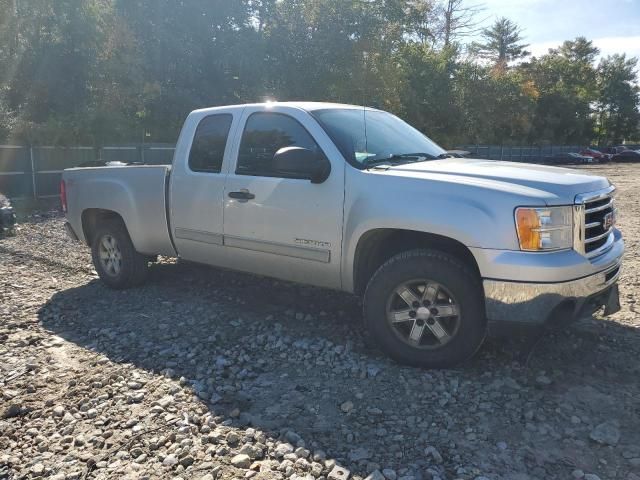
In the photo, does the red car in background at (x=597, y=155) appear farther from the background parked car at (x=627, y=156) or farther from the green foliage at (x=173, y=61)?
the green foliage at (x=173, y=61)

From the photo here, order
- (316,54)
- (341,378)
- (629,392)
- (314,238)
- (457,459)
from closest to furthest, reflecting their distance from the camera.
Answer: (457,459), (629,392), (341,378), (314,238), (316,54)

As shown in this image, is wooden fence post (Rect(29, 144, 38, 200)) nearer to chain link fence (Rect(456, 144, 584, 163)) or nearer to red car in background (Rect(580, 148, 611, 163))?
chain link fence (Rect(456, 144, 584, 163))

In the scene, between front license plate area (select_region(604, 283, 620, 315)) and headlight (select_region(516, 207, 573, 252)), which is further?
front license plate area (select_region(604, 283, 620, 315))

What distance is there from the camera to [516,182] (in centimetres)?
392

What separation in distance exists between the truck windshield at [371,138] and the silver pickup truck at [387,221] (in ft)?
0.05

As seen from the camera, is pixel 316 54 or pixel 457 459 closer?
pixel 457 459

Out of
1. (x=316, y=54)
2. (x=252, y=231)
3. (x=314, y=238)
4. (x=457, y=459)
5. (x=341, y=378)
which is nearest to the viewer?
(x=457, y=459)

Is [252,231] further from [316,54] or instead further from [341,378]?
[316,54]

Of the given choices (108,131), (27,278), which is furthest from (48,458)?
(108,131)

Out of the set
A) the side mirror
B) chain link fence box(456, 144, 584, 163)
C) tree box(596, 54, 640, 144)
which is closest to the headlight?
the side mirror

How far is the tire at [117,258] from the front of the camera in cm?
629

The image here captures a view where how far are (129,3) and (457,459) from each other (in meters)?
21.7

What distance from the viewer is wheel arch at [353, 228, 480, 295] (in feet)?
13.8

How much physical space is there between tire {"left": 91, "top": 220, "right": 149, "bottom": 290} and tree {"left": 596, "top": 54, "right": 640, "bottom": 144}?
77814 mm
